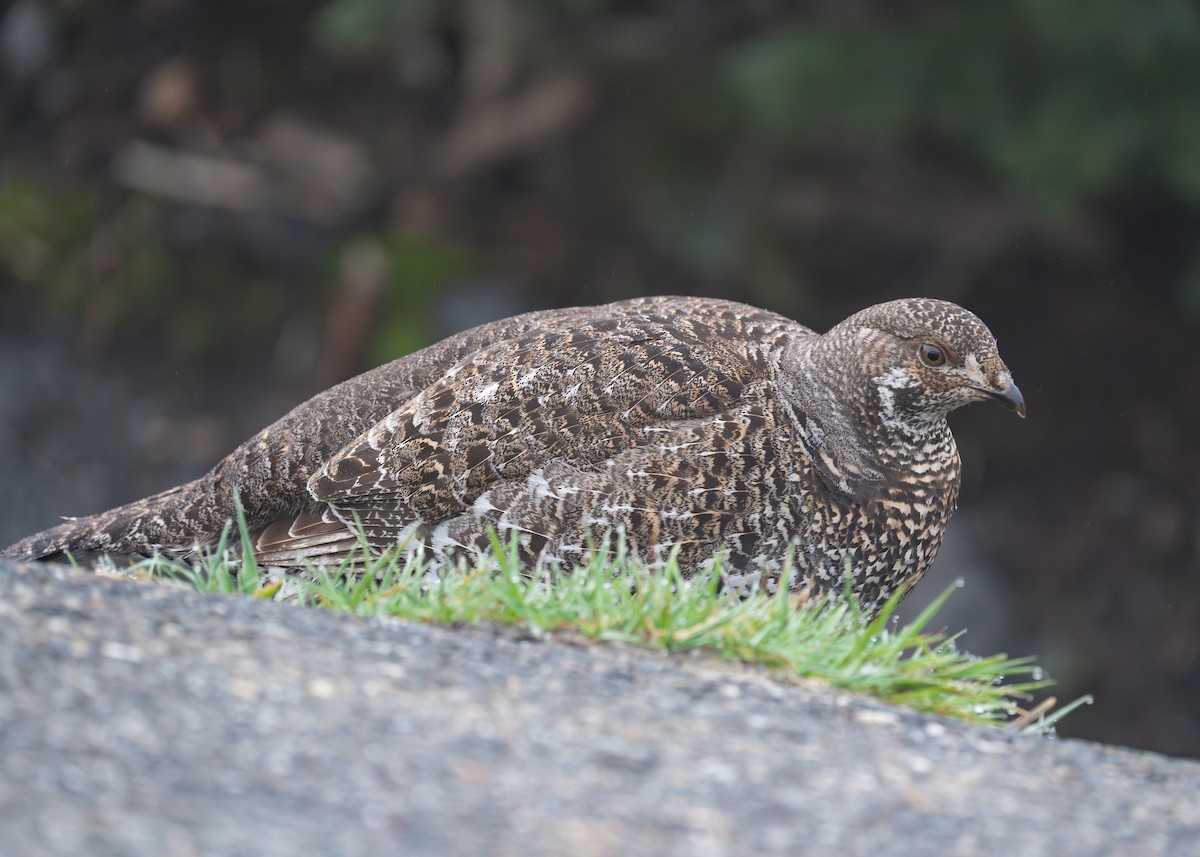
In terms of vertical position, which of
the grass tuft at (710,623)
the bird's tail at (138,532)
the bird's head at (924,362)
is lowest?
the grass tuft at (710,623)

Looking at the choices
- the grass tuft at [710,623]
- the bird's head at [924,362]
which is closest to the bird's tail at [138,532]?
the grass tuft at [710,623]

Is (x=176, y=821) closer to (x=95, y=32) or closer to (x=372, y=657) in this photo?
(x=372, y=657)

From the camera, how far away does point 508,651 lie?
11.6ft

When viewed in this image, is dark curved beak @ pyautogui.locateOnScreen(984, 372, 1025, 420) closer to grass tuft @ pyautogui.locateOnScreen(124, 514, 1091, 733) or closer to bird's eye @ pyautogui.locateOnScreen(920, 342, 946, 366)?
bird's eye @ pyautogui.locateOnScreen(920, 342, 946, 366)

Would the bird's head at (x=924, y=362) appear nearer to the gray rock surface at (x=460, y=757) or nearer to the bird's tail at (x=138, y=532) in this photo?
the gray rock surface at (x=460, y=757)

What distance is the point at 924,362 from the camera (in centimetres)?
509

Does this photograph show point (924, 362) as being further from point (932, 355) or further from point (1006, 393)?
point (1006, 393)

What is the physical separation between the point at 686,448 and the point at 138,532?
7.42 feet

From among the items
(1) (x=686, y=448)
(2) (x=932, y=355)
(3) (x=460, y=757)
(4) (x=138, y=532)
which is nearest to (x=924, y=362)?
(2) (x=932, y=355)

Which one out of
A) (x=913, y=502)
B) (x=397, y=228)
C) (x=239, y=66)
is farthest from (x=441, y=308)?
(x=913, y=502)

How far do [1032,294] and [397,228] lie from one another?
17.9ft

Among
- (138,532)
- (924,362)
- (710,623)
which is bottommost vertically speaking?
(710,623)

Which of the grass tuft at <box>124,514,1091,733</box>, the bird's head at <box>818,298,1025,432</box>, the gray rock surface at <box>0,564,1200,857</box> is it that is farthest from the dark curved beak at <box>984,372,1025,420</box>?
the gray rock surface at <box>0,564,1200,857</box>

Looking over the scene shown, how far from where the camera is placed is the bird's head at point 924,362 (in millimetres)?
5027
